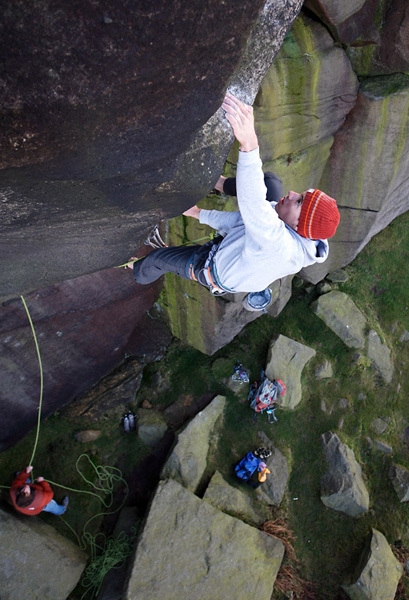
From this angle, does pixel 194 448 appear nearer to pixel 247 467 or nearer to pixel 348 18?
pixel 247 467

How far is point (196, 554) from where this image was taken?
16.5 feet

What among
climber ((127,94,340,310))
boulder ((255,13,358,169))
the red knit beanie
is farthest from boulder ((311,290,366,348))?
the red knit beanie

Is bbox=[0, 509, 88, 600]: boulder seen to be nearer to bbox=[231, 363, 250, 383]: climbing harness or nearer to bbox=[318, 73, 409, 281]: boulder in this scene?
bbox=[231, 363, 250, 383]: climbing harness

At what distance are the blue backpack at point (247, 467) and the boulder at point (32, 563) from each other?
2015 mm

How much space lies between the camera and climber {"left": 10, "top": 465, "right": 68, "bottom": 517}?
488 centimetres

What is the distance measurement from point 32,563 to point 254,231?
169 inches

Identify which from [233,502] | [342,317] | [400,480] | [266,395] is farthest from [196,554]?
[342,317]

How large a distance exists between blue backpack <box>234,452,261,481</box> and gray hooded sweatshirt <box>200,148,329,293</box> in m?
3.29

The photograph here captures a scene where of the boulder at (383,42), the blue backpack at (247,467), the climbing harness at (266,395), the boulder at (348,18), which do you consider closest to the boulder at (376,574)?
the blue backpack at (247,467)

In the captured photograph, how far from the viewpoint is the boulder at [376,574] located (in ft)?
18.0

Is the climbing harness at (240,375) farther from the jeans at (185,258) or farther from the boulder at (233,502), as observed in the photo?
the jeans at (185,258)

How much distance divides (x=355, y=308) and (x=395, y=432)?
183 centimetres

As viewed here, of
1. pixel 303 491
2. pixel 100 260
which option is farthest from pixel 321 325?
pixel 100 260

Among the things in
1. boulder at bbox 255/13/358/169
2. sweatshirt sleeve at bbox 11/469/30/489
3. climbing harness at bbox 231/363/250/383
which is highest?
boulder at bbox 255/13/358/169
